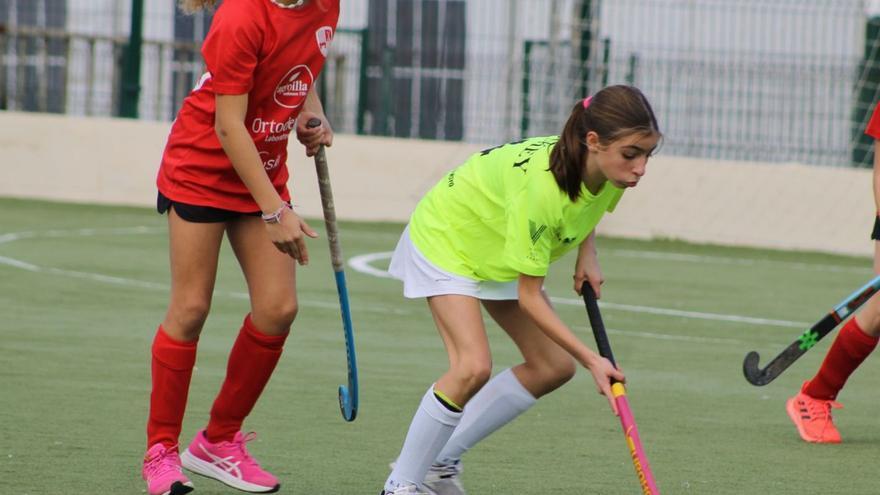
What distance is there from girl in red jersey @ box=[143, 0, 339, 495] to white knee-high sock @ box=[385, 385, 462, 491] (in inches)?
19.2

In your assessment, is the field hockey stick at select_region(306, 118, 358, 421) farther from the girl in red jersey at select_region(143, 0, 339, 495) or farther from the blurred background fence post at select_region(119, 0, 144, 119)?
the blurred background fence post at select_region(119, 0, 144, 119)

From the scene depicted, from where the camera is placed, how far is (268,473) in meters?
5.49

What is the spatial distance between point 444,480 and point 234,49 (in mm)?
1415

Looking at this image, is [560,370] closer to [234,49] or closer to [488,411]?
[488,411]

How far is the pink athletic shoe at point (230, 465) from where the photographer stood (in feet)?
17.7

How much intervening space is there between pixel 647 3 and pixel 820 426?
10.2 metres

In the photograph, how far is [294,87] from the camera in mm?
5223

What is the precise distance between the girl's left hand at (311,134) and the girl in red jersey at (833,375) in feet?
7.47

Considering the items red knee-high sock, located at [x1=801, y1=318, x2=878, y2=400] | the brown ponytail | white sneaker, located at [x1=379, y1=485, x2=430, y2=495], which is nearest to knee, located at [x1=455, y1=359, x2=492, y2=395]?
white sneaker, located at [x1=379, y1=485, x2=430, y2=495]

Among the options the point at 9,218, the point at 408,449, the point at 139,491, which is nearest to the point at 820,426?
the point at 408,449

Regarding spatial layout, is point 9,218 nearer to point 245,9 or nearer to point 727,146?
point 727,146

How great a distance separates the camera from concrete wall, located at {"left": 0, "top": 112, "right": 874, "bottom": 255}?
51.0 ft

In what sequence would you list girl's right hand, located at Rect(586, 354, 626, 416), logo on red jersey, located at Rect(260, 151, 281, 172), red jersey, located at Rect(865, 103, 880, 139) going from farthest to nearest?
1. red jersey, located at Rect(865, 103, 880, 139)
2. logo on red jersey, located at Rect(260, 151, 281, 172)
3. girl's right hand, located at Rect(586, 354, 626, 416)

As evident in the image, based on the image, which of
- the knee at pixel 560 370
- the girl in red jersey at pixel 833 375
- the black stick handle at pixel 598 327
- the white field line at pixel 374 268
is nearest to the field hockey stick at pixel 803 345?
the girl in red jersey at pixel 833 375
